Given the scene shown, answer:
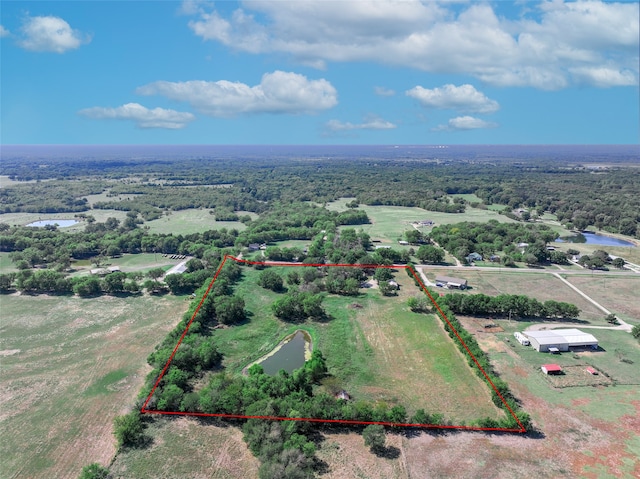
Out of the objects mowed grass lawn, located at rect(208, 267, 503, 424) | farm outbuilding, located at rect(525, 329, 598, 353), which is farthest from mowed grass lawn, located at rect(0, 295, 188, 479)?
farm outbuilding, located at rect(525, 329, 598, 353)

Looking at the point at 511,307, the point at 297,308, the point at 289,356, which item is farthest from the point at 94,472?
the point at 511,307

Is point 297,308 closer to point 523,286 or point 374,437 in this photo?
point 374,437

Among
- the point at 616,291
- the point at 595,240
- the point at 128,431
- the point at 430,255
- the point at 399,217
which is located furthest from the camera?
the point at 399,217

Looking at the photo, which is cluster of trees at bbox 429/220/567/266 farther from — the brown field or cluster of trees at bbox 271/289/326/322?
the brown field

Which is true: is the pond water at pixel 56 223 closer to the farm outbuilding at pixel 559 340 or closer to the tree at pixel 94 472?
the tree at pixel 94 472

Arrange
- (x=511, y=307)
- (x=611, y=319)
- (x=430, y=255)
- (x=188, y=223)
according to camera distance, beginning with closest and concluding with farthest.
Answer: (x=611, y=319) → (x=511, y=307) → (x=430, y=255) → (x=188, y=223)

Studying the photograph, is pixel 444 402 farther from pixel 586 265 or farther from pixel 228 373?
pixel 586 265

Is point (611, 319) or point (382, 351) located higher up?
point (611, 319)
